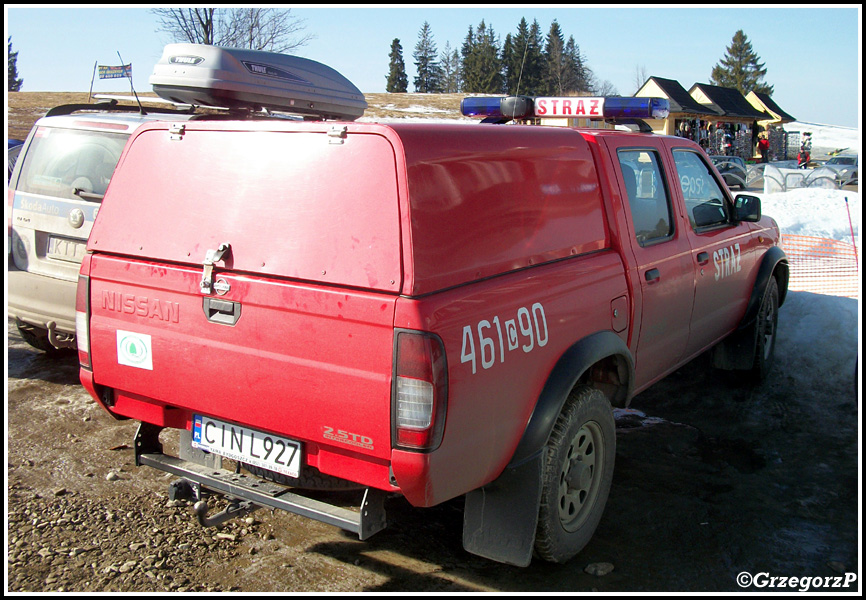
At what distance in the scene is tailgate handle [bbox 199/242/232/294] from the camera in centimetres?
299

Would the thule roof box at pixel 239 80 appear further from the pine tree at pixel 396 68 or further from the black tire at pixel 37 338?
the pine tree at pixel 396 68

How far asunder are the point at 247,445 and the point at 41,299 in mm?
3234

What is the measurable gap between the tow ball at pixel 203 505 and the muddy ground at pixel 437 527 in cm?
33

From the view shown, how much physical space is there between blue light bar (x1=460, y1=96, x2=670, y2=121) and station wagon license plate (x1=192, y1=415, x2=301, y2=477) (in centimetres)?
312

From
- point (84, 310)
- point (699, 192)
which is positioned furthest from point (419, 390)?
point (699, 192)

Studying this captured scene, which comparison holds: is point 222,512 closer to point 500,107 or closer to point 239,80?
point 239,80

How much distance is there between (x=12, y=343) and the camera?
6801 millimetres

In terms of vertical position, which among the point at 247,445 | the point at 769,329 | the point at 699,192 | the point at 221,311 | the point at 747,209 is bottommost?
the point at 769,329

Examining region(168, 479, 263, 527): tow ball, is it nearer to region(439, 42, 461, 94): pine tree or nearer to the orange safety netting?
the orange safety netting

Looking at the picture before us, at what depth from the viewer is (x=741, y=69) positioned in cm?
8938

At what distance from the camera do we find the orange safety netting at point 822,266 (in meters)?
7.59

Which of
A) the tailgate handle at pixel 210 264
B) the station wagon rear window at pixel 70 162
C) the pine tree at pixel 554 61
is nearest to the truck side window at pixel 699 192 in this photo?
the tailgate handle at pixel 210 264

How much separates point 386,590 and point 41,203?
13.2ft

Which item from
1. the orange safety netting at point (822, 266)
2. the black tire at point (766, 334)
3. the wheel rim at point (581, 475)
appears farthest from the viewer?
the orange safety netting at point (822, 266)
